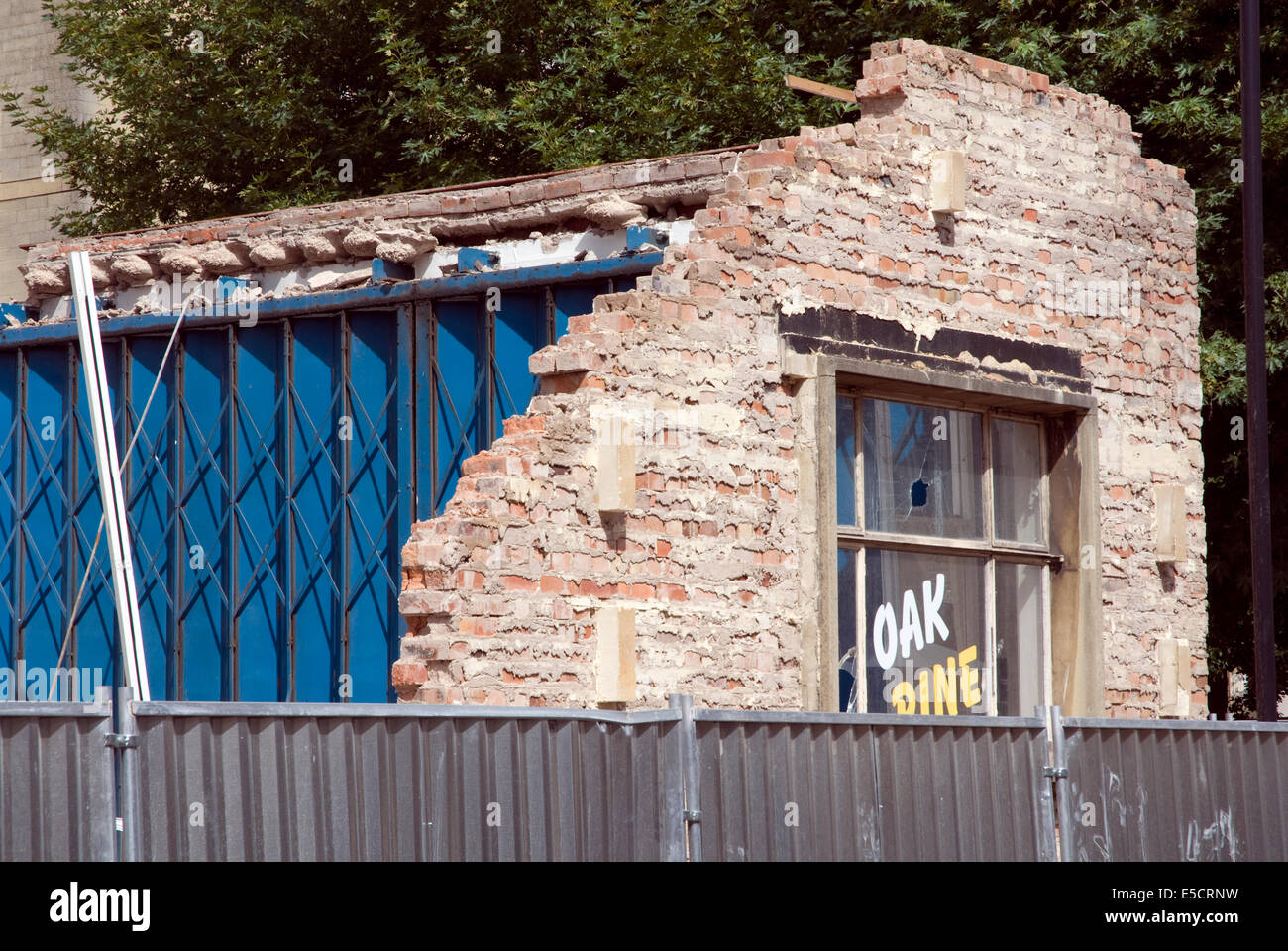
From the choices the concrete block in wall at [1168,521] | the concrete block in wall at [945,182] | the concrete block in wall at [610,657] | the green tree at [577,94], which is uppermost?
the green tree at [577,94]

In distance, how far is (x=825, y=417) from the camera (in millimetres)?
10961

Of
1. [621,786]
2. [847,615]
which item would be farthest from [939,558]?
[621,786]

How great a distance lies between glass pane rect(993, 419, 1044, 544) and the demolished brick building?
0.02 m

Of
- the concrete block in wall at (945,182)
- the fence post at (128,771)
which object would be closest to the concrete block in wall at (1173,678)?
the concrete block in wall at (945,182)

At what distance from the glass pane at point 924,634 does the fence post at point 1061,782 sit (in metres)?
2.48

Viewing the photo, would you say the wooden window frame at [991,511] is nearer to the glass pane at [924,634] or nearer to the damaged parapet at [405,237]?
the glass pane at [924,634]

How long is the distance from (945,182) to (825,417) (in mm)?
1772

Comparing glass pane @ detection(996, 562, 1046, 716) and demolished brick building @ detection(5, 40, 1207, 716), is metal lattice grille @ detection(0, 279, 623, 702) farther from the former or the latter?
glass pane @ detection(996, 562, 1046, 716)

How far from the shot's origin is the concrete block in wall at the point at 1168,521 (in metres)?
12.8

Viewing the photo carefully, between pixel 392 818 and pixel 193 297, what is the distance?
290 inches

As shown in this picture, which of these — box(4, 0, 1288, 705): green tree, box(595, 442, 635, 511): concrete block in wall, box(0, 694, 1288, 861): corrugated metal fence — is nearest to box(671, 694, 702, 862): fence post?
box(0, 694, 1288, 861): corrugated metal fence

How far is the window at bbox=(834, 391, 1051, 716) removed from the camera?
1134 centimetres
